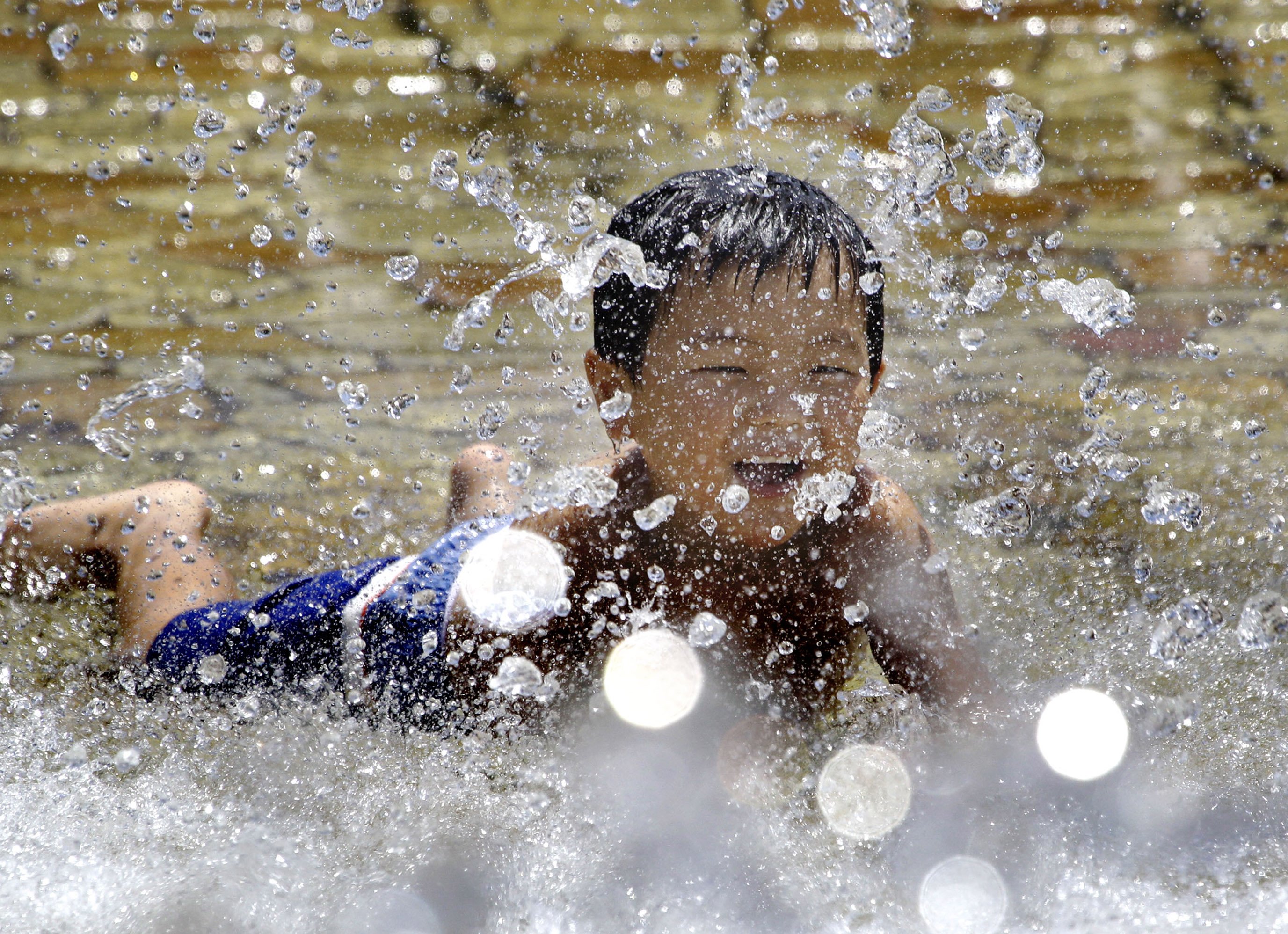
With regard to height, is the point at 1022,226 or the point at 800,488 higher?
the point at 800,488

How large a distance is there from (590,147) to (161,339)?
1.33 meters

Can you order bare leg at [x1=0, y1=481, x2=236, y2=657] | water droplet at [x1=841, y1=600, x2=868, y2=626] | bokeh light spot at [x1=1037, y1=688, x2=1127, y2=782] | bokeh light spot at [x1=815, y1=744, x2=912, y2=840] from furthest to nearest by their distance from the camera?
bare leg at [x1=0, y1=481, x2=236, y2=657], water droplet at [x1=841, y1=600, x2=868, y2=626], bokeh light spot at [x1=1037, y1=688, x2=1127, y2=782], bokeh light spot at [x1=815, y1=744, x2=912, y2=840]

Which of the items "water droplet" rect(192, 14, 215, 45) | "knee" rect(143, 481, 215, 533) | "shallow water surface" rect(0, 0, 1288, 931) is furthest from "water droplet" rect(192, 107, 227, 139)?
"knee" rect(143, 481, 215, 533)

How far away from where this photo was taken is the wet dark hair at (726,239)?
1453mm

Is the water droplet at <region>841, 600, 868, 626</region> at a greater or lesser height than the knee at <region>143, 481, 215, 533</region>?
greater

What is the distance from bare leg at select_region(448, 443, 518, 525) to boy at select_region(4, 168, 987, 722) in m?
0.37

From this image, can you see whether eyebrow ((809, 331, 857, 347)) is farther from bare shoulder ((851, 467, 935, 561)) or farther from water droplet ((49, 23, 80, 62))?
water droplet ((49, 23, 80, 62))

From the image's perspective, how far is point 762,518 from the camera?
155 centimetres

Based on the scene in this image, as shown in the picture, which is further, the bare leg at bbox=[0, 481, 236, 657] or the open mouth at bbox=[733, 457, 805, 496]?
the bare leg at bbox=[0, 481, 236, 657]

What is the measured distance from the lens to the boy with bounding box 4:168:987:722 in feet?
4.77

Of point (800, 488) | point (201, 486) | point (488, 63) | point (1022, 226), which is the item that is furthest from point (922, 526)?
point (488, 63)

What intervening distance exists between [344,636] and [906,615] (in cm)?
85

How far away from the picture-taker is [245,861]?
1.26 meters

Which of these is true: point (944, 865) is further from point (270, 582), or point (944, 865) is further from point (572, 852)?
point (270, 582)
